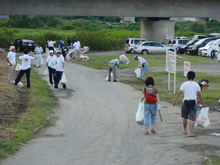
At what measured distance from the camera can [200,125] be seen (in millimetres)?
10953

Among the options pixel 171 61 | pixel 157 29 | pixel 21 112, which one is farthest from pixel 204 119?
pixel 157 29

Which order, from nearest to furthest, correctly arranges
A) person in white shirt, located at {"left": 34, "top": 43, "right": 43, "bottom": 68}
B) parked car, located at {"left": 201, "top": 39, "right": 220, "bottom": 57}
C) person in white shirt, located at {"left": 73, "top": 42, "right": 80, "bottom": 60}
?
person in white shirt, located at {"left": 34, "top": 43, "right": 43, "bottom": 68} < person in white shirt, located at {"left": 73, "top": 42, "right": 80, "bottom": 60} < parked car, located at {"left": 201, "top": 39, "right": 220, "bottom": 57}

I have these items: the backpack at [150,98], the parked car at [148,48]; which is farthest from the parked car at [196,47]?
the backpack at [150,98]

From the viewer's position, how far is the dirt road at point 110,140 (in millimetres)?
8500

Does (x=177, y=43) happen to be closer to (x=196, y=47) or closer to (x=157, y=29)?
(x=196, y=47)

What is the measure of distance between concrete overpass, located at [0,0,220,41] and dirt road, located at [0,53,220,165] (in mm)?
27216

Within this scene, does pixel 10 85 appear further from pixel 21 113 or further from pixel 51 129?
pixel 51 129

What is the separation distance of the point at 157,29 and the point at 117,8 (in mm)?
9167

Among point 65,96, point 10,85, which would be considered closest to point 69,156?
point 65,96

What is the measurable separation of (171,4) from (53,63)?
27220 millimetres

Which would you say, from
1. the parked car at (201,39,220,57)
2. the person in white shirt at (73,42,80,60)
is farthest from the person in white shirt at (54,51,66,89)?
the parked car at (201,39,220,57)

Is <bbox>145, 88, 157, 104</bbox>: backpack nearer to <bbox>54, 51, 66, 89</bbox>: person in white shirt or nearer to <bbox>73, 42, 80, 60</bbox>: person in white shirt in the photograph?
<bbox>54, 51, 66, 89</bbox>: person in white shirt

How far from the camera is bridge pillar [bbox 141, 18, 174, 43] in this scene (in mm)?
51156

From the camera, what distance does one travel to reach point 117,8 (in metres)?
43.8
